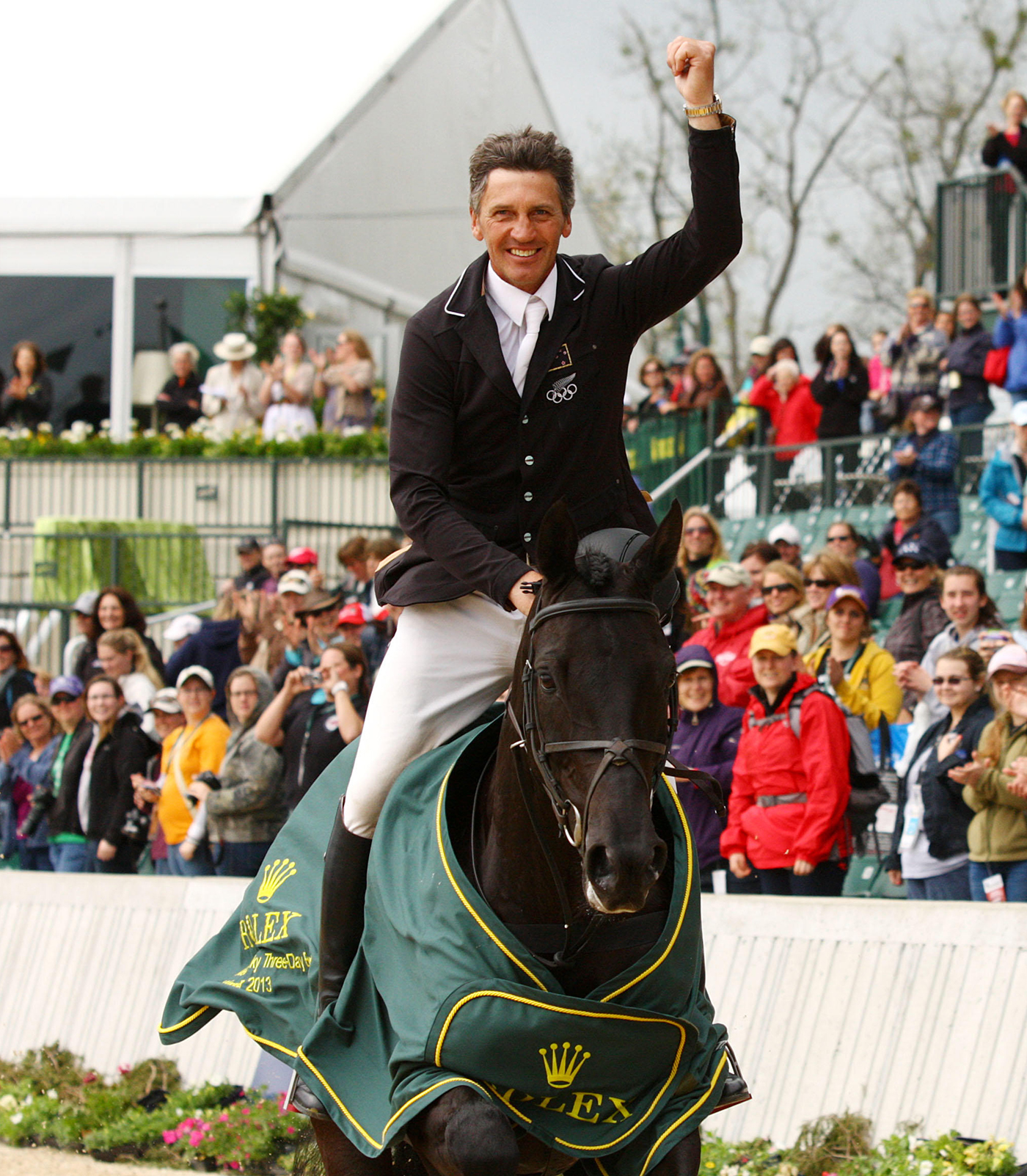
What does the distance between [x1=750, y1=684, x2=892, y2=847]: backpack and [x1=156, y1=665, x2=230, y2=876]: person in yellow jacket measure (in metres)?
3.56

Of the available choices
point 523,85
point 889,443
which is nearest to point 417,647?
point 889,443

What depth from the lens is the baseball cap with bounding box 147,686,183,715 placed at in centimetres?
1016

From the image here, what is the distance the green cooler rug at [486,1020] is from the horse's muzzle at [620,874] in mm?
637

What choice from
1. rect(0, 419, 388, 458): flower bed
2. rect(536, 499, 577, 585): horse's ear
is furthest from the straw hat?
rect(536, 499, 577, 585): horse's ear

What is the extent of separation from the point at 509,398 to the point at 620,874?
146 centimetres

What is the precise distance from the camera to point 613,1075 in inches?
154

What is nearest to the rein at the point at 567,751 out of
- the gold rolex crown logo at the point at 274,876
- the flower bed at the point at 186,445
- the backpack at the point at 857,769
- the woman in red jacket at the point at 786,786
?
the gold rolex crown logo at the point at 274,876

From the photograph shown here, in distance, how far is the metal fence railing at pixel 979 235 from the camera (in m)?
17.4

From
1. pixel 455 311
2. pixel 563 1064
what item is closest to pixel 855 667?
pixel 455 311

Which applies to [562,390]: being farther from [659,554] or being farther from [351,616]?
[351,616]

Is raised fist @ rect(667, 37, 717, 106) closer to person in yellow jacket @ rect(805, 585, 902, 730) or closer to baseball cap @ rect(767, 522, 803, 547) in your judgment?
person in yellow jacket @ rect(805, 585, 902, 730)

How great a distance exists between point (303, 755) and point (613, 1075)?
514 centimetres

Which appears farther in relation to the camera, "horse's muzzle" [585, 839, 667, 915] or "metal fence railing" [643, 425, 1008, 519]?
"metal fence railing" [643, 425, 1008, 519]

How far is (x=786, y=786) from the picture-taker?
7.45 m
